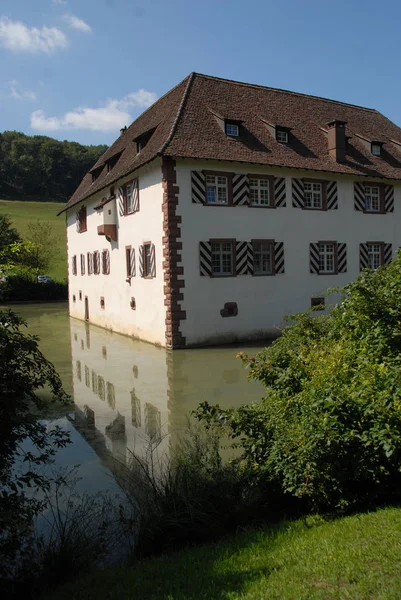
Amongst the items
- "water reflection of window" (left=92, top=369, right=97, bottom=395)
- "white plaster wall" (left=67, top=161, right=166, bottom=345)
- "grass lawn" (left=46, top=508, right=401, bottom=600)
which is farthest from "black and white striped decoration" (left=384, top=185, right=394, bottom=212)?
"grass lawn" (left=46, top=508, right=401, bottom=600)

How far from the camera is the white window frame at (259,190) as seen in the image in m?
19.7

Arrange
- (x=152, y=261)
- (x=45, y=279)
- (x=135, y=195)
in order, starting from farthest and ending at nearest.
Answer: (x=45, y=279)
(x=135, y=195)
(x=152, y=261)

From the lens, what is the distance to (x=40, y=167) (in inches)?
3447

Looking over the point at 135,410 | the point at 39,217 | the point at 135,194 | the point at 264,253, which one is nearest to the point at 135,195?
the point at 135,194

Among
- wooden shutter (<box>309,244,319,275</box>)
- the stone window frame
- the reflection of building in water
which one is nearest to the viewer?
the reflection of building in water

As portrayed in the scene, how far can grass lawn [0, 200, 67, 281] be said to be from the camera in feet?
189

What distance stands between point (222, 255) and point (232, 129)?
4913 millimetres

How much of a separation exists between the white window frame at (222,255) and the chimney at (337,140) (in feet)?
21.8

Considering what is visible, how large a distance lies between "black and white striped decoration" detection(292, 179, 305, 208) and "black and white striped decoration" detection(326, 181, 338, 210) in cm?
136

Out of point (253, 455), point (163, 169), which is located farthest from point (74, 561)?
point (163, 169)

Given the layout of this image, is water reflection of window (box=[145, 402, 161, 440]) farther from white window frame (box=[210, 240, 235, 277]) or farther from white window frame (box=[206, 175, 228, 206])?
white window frame (box=[206, 175, 228, 206])

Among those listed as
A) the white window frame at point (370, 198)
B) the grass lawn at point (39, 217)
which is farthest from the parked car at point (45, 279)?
the white window frame at point (370, 198)

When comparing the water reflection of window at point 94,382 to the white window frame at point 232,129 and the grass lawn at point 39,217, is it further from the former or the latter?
the grass lawn at point 39,217

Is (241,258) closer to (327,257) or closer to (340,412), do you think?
(327,257)
